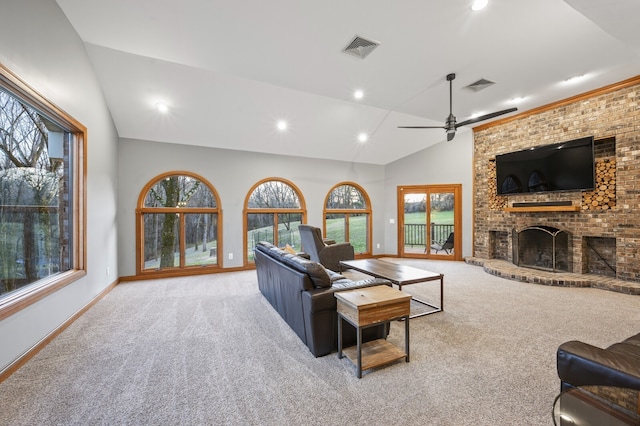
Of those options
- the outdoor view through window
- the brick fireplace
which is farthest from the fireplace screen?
the outdoor view through window

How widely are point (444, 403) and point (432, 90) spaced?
14.2ft

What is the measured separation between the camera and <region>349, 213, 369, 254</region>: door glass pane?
25.2ft

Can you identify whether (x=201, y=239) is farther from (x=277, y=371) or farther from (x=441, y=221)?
(x=441, y=221)

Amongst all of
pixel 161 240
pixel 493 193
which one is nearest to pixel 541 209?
pixel 493 193

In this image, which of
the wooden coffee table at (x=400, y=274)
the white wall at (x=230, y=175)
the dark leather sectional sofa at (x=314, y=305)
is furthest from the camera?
the white wall at (x=230, y=175)

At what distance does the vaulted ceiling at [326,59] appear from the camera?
2.75 m

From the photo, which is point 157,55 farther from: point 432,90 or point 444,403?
point 444,403

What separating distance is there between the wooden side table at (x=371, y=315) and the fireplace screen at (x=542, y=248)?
4734 mm

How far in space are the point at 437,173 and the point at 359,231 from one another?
2.61 metres

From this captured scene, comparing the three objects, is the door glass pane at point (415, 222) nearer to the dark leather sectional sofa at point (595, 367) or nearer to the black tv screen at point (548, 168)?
the black tv screen at point (548, 168)

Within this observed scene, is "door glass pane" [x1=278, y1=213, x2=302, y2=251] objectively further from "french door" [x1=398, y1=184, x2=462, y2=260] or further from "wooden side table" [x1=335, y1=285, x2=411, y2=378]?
"wooden side table" [x1=335, y1=285, x2=411, y2=378]

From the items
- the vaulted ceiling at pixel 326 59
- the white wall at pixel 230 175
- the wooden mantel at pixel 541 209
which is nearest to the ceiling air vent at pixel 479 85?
the vaulted ceiling at pixel 326 59

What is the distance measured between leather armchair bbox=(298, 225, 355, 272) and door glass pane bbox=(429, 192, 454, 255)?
307 cm

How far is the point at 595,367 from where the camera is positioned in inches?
52.6
